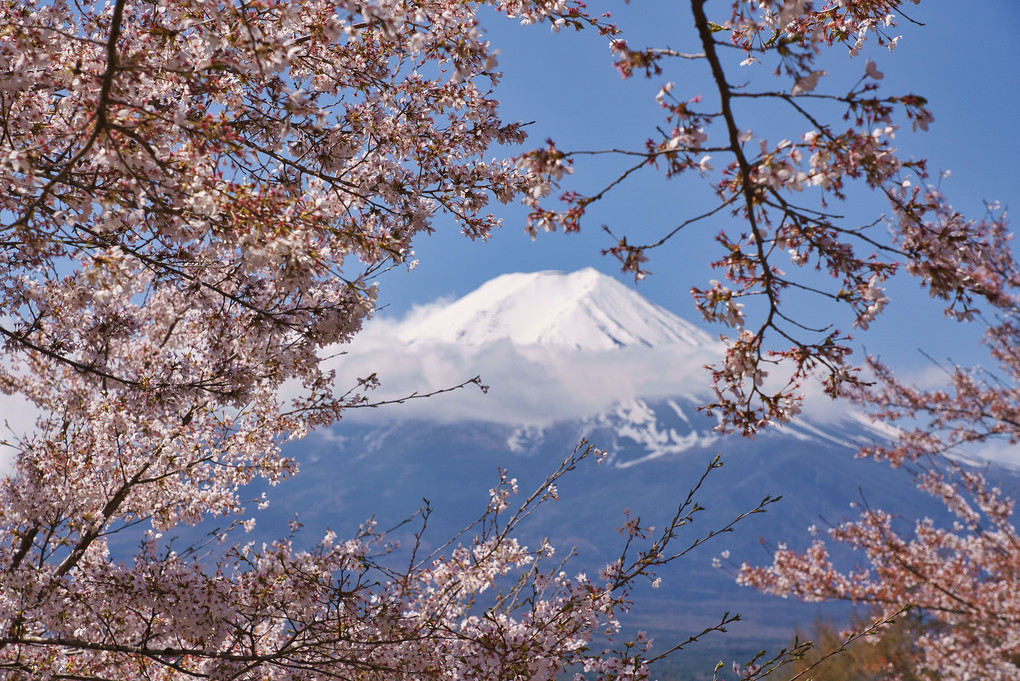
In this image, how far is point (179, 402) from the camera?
4.18m

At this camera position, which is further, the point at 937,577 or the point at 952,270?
the point at 937,577

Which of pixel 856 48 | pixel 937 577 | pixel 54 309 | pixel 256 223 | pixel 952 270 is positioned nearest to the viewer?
pixel 952 270

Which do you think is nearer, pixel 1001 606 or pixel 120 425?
pixel 120 425

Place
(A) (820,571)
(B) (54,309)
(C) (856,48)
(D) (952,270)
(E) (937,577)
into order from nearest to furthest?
(D) (952,270) → (C) (856,48) → (B) (54,309) → (A) (820,571) → (E) (937,577)

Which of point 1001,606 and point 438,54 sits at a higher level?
point 438,54

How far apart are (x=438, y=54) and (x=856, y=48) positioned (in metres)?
2.32

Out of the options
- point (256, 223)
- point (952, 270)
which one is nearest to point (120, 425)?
point (256, 223)

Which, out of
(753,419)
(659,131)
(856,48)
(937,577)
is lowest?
(937,577)

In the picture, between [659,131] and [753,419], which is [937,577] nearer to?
[753,419]

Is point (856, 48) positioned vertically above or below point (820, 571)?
above

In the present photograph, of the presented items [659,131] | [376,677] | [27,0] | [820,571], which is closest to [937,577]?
[820,571]

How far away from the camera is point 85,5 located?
3.67 metres

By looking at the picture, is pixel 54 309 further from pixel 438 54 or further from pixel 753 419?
pixel 753 419

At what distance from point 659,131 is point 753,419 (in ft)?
4.28
